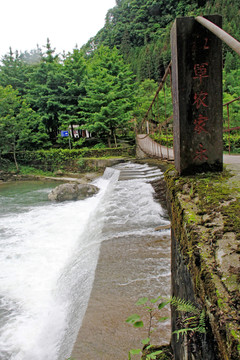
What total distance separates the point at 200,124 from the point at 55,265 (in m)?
4.05

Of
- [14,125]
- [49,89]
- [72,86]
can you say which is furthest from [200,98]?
[49,89]

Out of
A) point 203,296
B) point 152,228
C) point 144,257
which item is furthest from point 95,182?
point 203,296

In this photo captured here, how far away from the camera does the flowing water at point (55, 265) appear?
8.29 feet

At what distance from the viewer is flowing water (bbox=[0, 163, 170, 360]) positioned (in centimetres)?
253

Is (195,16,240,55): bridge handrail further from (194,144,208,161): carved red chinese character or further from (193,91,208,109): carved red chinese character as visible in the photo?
(194,144,208,161): carved red chinese character

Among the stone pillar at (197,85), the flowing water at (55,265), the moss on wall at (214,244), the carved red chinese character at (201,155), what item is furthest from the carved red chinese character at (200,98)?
the flowing water at (55,265)

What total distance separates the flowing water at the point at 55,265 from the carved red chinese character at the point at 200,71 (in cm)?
201

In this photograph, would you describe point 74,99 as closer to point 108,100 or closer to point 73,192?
point 108,100

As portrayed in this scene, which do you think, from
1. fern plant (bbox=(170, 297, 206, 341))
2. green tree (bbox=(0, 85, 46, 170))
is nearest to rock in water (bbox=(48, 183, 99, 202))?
fern plant (bbox=(170, 297, 206, 341))

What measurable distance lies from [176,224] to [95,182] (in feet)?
36.6

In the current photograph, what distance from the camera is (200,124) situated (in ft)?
4.80

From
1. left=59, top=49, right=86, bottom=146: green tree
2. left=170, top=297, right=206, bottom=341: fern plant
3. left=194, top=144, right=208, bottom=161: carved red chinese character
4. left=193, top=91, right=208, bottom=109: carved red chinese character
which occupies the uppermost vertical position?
left=59, top=49, right=86, bottom=146: green tree

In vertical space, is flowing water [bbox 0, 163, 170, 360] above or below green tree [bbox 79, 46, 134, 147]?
below

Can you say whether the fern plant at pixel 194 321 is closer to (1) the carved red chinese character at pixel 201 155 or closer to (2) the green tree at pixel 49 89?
(1) the carved red chinese character at pixel 201 155
